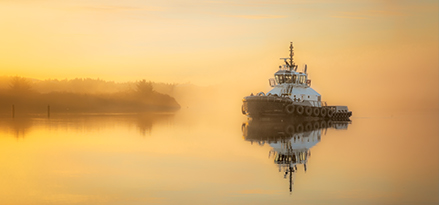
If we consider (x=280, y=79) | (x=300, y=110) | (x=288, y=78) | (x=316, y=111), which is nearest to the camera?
(x=300, y=110)

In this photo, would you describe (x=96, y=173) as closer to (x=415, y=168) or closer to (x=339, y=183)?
(x=339, y=183)

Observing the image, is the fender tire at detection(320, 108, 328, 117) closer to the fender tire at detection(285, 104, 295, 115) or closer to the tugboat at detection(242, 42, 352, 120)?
the tugboat at detection(242, 42, 352, 120)

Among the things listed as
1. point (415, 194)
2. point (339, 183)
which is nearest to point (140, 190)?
point (339, 183)

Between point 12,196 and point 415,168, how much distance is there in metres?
17.4

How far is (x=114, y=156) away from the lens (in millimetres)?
29188

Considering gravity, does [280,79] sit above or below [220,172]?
above

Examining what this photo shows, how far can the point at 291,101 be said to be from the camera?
76.5 metres

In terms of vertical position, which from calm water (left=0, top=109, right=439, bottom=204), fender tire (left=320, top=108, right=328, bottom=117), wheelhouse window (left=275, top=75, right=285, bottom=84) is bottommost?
calm water (left=0, top=109, right=439, bottom=204)

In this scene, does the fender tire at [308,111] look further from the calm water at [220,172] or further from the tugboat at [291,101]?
the calm water at [220,172]

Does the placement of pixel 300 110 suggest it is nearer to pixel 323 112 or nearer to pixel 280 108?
pixel 280 108

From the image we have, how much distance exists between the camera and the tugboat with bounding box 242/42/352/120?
7606 cm

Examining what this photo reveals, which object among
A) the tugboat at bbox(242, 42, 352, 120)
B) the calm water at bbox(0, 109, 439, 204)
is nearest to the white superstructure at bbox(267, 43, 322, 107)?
the tugboat at bbox(242, 42, 352, 120)

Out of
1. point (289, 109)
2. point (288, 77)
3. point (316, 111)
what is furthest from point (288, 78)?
point (289, 109)

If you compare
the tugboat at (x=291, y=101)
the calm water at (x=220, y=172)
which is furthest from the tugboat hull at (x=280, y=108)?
the calm water at (x=220, y=172)
